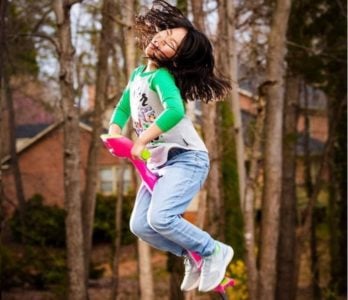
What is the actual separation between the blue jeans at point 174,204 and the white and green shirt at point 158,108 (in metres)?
0.05

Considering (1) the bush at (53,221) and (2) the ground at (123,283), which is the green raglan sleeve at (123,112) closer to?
(2) the ground at (123,283)

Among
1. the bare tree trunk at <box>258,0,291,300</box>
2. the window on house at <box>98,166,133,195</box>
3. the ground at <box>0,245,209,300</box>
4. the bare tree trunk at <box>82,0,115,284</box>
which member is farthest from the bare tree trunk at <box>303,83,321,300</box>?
the window on house at <box>98,166,133,195</box>

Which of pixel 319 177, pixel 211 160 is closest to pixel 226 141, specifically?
pixel 211 160

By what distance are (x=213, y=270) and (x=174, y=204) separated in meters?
0.44

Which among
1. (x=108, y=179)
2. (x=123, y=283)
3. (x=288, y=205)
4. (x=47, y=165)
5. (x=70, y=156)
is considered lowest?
(x=123, y=283)

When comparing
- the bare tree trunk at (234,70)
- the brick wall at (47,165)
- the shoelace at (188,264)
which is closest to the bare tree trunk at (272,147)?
the bare tree trunk at (234,70)

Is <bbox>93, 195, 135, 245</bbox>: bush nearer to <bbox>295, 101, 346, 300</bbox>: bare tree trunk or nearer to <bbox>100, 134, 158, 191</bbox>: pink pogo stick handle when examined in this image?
<bbox>295, 101, 346, 300</bbox>: bare tree trunk

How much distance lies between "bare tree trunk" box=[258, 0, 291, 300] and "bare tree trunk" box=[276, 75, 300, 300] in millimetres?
4339

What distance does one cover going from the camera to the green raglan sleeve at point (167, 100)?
324 cm

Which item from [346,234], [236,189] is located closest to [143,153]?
[236,189]

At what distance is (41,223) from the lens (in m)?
24.0

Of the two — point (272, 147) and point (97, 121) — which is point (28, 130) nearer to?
point (97, 121)

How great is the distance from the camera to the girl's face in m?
3.39

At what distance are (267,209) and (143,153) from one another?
5.97 meters
